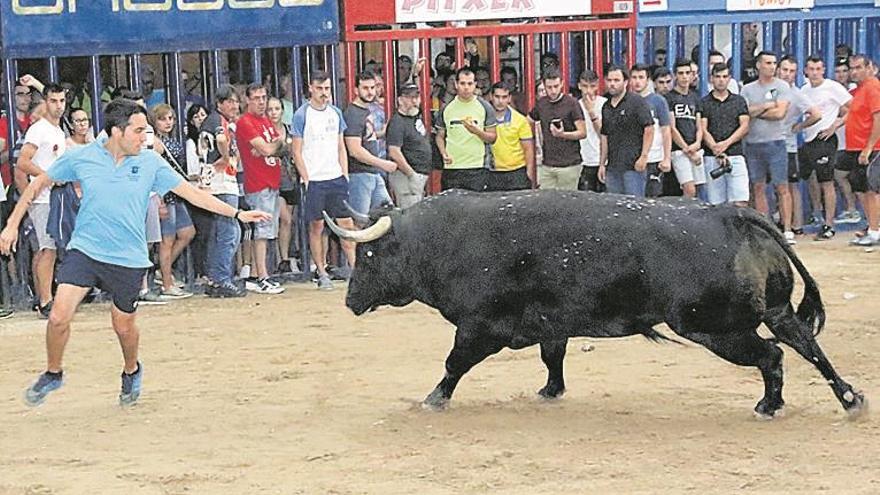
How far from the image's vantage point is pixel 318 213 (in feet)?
43.1

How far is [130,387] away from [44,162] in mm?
3705

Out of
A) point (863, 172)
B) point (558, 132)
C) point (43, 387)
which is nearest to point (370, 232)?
point (43, 387)

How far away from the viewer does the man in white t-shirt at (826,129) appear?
51.7ft

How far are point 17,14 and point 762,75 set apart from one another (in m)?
6.96

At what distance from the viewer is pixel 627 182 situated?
13938 mm

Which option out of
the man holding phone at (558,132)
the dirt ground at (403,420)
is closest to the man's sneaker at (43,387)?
the dirt ground at (403,420)

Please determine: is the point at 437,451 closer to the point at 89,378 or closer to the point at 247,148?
the point at 89,378

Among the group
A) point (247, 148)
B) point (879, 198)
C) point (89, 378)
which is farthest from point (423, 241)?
point (879, 198)

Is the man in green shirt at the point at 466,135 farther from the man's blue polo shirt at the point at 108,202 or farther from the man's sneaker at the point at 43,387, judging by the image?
the man's sneaker at the point at 43,387

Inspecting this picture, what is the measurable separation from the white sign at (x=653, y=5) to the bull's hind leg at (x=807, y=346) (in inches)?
306

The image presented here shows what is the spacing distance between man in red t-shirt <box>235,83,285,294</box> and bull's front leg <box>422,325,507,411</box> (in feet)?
15.4

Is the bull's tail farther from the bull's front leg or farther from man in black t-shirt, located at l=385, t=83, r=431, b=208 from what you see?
man in black t-shirt, located at l=385, t=83, r=431, b=208

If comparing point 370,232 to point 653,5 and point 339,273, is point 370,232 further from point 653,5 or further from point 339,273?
point 653,5

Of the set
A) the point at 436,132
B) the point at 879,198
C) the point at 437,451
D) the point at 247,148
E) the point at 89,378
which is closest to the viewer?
the point at 437,451
